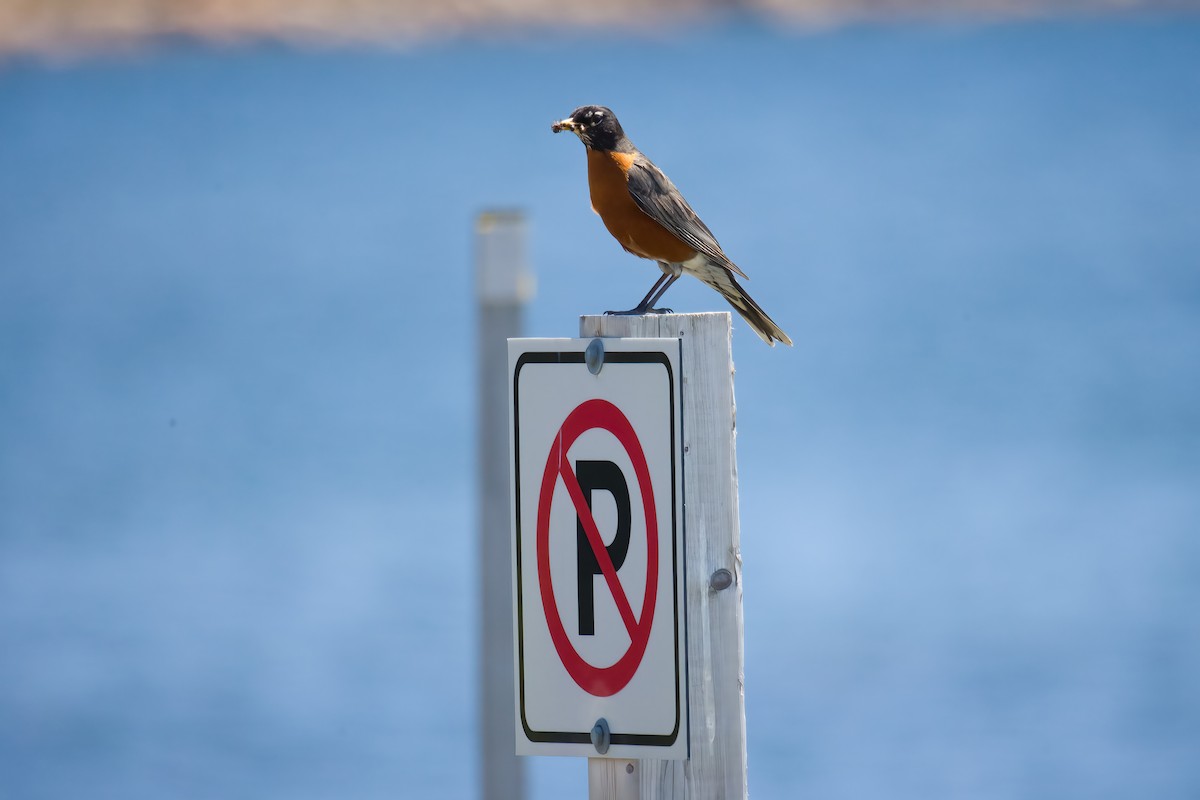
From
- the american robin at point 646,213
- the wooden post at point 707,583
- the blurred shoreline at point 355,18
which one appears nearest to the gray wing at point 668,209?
the american robin at point 646,213

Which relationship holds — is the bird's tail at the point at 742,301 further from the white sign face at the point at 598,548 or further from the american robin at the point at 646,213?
the white sign face at the point at 598,548

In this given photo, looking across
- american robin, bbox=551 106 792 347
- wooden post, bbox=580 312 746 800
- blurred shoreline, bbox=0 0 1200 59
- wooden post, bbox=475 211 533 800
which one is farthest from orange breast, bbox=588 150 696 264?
blurred shoreline, bbox=0 0 1200 59

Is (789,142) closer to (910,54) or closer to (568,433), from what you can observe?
(910,54)

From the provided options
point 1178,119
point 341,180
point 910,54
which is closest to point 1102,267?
point 1178,119

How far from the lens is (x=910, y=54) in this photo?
19.2 m

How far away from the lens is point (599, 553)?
2223 mm

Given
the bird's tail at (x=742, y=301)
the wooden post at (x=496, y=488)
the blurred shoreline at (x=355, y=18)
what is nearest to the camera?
the wooden post at (x=496, y=488)

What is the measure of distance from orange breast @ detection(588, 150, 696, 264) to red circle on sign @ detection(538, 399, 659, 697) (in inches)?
51.1

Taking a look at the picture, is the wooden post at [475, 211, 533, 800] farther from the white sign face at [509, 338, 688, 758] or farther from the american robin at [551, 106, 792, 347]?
the american robin at [551, 106, 792, 347]

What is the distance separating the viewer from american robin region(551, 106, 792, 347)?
11.3 ft

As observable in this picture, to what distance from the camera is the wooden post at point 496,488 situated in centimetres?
235

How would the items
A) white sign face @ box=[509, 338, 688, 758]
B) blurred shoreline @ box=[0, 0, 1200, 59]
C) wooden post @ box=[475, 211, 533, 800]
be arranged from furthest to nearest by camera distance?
blurred shoreline @ box=[0, 0, 1200, 59], wooden post @ box=[475, 211, 533, 800], white sign face @ box=[509, 338, 688, 758]

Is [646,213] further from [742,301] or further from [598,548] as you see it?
[598,548]

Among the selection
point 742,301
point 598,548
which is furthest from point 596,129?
point 598,548
